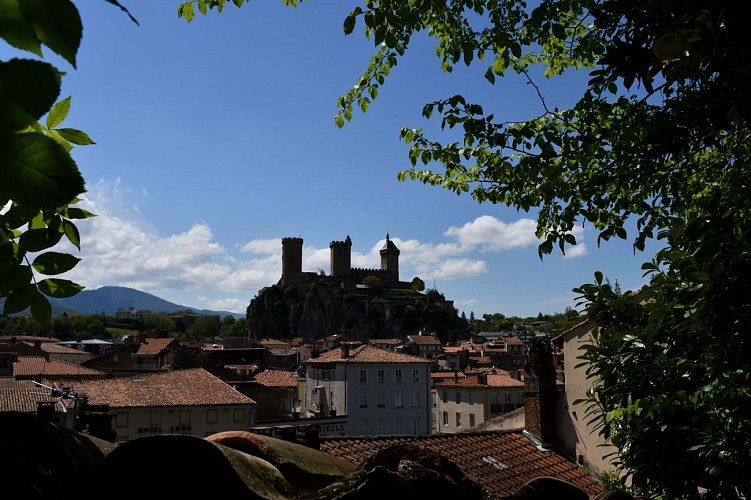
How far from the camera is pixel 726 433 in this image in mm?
4293

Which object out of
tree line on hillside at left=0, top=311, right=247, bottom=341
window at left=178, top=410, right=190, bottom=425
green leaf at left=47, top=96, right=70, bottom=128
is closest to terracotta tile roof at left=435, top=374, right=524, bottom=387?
window at left=178, top=410, right=190, bottom=425

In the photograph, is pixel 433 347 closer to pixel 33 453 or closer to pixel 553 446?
pixel 553 446

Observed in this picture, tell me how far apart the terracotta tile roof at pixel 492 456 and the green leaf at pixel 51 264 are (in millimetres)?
8869

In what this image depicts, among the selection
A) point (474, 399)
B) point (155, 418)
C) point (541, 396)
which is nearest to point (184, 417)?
point (155, 418)

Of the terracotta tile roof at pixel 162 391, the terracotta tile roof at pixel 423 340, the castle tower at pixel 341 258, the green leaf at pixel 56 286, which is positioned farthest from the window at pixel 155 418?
the castle tower at pixel 341 258

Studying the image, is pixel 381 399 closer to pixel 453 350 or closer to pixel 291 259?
pixel 453 350

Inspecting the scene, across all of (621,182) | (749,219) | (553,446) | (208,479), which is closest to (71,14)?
(208,479)

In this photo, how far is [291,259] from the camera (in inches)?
5625

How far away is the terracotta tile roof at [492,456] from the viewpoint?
10.4 meters

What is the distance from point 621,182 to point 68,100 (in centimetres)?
484

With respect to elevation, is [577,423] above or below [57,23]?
below

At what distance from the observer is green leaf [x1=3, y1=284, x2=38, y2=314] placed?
5.16 ft

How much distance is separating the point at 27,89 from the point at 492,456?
11.8 meters

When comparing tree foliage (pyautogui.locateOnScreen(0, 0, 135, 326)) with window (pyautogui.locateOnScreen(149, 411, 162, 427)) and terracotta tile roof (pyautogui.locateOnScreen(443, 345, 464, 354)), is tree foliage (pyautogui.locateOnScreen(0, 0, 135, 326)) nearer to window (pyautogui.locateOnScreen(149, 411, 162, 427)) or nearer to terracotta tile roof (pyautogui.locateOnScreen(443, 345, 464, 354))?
window (pyautogui.locateOnScreen(149, 411, 162, 427))
